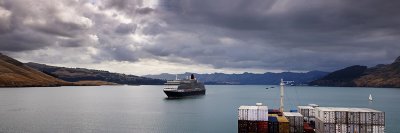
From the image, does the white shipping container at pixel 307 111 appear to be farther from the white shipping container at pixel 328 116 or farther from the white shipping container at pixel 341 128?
the white shipping container at pixel 341 128

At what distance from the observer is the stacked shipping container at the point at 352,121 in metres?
54.1

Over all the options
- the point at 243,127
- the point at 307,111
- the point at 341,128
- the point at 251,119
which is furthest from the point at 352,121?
the point at 307,111

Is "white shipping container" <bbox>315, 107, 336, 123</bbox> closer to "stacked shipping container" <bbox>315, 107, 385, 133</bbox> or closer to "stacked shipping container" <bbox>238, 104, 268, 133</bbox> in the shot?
"stacked shipping container" <bbox>315, 107, 385, 133</bbox>

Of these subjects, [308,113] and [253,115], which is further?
[308,113]

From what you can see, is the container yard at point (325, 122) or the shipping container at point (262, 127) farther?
the shipping container at point (262, 127)

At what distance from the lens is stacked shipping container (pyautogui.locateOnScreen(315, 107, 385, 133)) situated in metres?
54.1

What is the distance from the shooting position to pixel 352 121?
55875 mm

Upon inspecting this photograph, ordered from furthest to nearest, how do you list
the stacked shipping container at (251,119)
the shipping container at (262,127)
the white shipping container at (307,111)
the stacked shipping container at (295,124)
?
the white shipping container at (307,111) < the stacked shipping container at (295,124) < the stacked shipping container at (251,119) < the shipping container at (262,127)

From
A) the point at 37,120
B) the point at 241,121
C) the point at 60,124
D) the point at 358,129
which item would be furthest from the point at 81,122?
the point at 358,129

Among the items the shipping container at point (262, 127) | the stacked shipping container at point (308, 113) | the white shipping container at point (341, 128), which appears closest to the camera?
the white shipping container at point (341, 128)

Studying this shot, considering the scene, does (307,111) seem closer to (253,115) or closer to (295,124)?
(295,124)

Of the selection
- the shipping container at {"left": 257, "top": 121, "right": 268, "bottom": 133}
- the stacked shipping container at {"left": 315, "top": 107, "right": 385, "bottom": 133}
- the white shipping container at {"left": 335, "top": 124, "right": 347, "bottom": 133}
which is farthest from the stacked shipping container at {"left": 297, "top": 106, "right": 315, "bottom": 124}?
the shipping container at {"left": 257, "top": 121, "right": 268, "bottom": 133}

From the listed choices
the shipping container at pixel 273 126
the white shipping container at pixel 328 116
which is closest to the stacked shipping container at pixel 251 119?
the shipping container at pixel 273 126

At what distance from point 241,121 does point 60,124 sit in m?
51.6
